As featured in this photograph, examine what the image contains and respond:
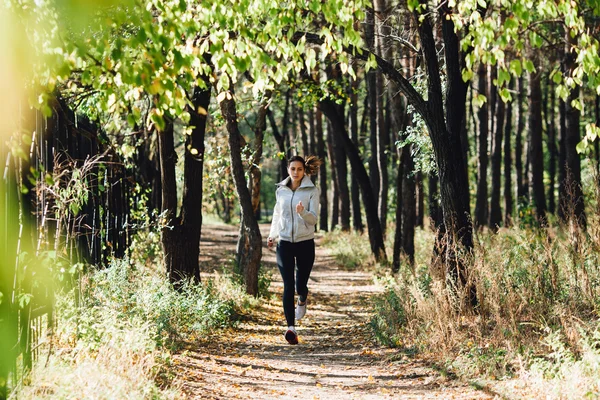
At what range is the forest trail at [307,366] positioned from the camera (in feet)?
A: 21.9

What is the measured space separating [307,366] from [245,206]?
5113 mm

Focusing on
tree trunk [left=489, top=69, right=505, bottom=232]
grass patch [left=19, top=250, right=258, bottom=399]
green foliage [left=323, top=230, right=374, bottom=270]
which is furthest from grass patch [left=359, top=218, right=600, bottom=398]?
tree trunk [left=489, top=69, right=505, bottom=232]

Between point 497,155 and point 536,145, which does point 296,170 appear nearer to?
point 536,145

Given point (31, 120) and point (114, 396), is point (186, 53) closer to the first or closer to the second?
point (31, 120)

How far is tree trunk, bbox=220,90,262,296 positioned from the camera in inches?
483

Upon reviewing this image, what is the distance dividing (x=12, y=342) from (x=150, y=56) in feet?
7.76

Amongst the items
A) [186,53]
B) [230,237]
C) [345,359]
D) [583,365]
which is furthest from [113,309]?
[230,237]

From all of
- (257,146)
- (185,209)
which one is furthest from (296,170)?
(257,146)

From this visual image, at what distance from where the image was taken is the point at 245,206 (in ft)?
41.6

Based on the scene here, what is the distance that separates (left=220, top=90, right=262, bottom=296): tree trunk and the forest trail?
0.97 m

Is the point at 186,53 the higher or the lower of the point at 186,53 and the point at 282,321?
the higher

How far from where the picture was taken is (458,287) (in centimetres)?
877

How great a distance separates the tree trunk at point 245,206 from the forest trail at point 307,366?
0.97m

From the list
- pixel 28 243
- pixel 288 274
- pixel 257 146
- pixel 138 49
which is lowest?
pixel 288 274
